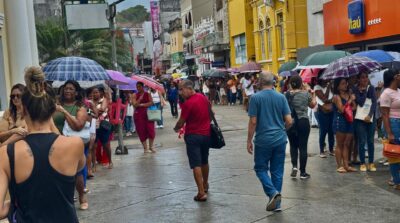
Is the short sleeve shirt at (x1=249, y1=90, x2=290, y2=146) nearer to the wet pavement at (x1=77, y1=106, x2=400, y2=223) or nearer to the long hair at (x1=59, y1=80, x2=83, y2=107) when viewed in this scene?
the wet pavement at (x1=77, y1=106, x2=400, y2=223)

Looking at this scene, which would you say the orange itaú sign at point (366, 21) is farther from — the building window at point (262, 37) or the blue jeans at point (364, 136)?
the building window at point (262, 37)

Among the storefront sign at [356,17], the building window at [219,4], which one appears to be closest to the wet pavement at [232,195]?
the storefront sign at [356,17]

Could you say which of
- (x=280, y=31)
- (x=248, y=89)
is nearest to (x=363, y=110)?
(x=248, y=89)

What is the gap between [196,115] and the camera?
24.6 feet

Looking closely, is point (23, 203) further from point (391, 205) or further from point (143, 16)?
point (143, 16)

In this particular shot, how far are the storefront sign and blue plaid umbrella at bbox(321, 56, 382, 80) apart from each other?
35.5ft

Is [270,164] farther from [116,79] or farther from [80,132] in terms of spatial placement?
[116,79]

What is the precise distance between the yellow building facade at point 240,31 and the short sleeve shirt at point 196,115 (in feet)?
94.5

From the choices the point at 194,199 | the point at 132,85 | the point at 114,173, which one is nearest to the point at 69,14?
the point at 132,85

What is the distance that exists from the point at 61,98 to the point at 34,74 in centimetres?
278

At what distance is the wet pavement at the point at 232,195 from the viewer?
6.67 metres

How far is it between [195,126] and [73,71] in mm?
2550

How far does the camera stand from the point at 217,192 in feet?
26.5

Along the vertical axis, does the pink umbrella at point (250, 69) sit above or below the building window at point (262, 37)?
below
